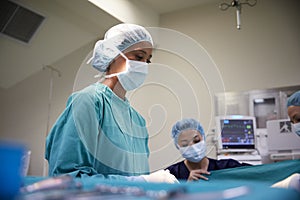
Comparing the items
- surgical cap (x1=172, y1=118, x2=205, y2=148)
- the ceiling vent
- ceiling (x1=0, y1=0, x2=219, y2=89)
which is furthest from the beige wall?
the ceiling vent

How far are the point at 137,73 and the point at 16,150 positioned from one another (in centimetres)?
90

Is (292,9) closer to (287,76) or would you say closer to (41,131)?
(287,76)

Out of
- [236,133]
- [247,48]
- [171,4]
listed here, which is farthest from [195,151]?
[171,4]

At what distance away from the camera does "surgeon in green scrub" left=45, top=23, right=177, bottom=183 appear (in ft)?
2.80

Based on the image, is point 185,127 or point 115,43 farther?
point 185,127

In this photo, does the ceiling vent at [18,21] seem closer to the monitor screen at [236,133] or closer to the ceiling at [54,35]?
the ceiling at [54,35]

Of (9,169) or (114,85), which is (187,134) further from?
(9,169)

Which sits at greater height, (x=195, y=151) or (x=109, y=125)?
(x=109, y=125)

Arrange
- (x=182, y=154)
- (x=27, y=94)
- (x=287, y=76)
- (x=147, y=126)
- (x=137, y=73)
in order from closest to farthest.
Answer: (x=137, y=73)
(x=147, y=126)
(x=182, y=154)
(x=287, y=76)
(x=27, y=94)

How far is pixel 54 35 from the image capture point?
2920 mm

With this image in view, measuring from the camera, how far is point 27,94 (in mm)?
3332

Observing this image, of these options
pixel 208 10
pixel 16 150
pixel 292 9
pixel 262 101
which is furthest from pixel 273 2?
pixel 16 150

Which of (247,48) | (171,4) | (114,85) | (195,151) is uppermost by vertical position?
(171,4)

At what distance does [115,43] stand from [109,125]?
1.24 ft
